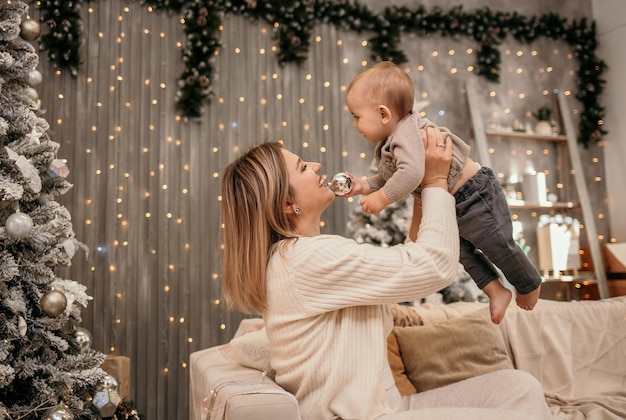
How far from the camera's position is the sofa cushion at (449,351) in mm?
2553

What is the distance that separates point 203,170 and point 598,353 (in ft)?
9.19

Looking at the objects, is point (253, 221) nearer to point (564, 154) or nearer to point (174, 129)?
point (174, 129)

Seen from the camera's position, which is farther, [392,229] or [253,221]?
[392,229]

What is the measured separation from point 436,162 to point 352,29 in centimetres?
351

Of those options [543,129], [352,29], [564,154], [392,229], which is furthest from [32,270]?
[564,154]

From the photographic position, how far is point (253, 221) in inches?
65.3

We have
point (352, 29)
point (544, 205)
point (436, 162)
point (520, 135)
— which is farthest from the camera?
point (520, 135)

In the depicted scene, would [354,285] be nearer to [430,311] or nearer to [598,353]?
[430,311]

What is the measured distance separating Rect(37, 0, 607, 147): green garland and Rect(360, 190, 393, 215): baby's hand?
2.80 metres

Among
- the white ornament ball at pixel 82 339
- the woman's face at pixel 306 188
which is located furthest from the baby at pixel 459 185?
the white ornament ball at pixel 82 339

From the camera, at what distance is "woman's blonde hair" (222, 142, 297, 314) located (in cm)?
162

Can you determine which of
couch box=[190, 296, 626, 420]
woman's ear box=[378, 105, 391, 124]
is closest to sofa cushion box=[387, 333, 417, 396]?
couch box=[190, 296, 626, 420]

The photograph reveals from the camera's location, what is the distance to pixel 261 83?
448 cm

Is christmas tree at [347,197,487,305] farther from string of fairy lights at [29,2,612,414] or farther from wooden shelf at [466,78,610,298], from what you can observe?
wooden shelf at [466,78,610,298]
